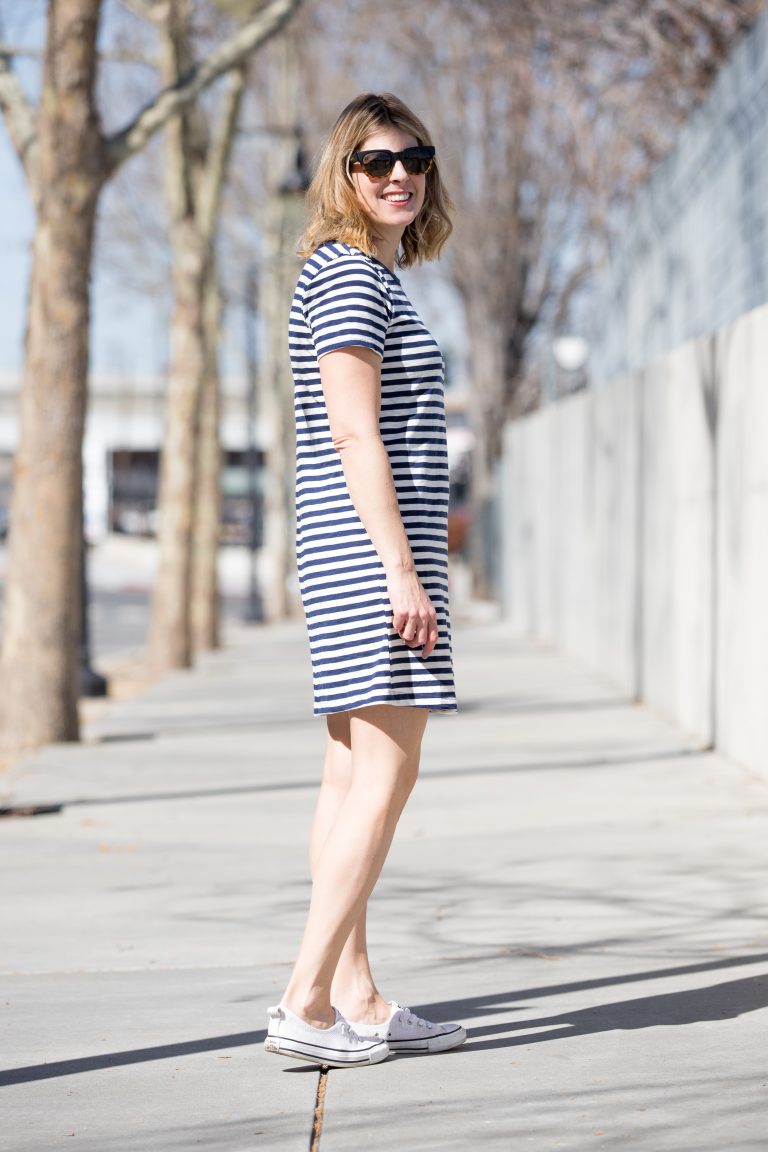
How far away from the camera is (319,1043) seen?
4023 mm

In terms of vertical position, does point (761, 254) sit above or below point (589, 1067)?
above

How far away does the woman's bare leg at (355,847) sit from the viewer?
4.01 meters

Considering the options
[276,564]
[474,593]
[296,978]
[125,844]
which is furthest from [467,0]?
[296,978]

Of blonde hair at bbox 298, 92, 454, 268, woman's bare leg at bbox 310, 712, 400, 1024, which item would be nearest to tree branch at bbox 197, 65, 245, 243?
blonde hair at bbox 298, 92, 454, 268

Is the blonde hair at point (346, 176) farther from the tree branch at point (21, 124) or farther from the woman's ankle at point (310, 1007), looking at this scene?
the tree branch at point (21, 124)

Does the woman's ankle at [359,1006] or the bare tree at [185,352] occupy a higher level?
the bare tree at [185,352]

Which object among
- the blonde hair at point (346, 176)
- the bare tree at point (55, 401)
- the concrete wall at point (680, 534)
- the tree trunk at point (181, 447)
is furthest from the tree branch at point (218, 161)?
the blonde hair at point (346, 176)

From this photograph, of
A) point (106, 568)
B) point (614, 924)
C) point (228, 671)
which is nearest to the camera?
point (614, 924)

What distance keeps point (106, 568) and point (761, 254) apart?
4699 centimetres

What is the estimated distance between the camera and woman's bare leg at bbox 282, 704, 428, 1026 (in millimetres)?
4008

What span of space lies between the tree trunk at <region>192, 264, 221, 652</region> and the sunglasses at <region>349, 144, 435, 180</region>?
15159 millimetres

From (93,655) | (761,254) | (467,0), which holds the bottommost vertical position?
(93,655)

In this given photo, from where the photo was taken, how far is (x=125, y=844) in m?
7.31

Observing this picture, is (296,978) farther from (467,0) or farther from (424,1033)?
(467,0)
